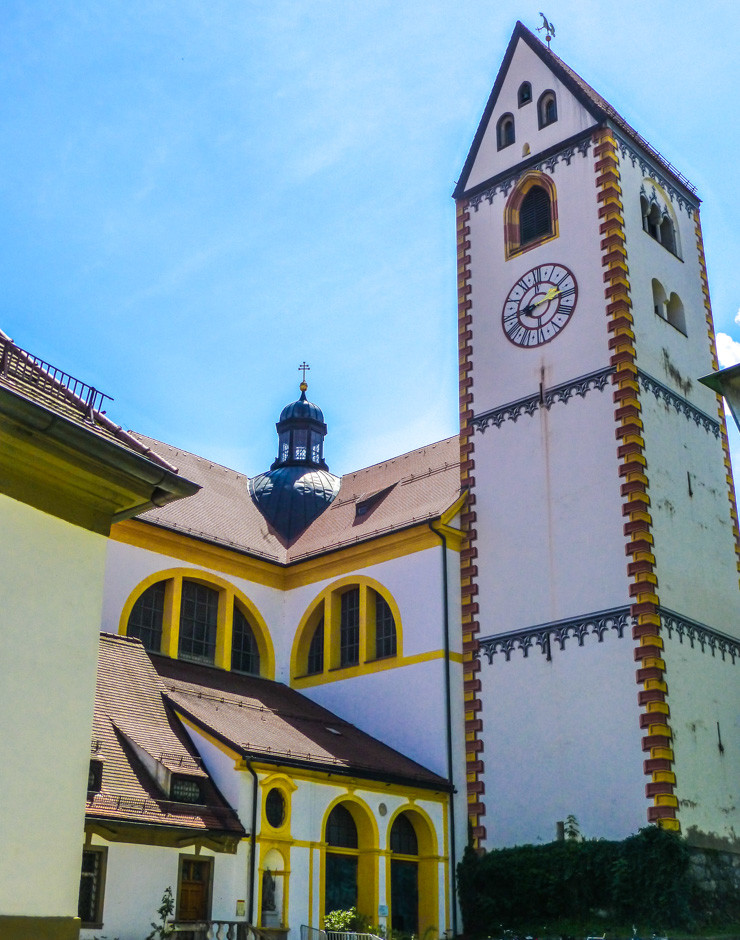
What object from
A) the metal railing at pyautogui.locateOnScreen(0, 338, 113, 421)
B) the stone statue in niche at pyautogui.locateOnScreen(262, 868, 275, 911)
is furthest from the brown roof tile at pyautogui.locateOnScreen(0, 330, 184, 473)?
the stone statue in niche at pyautogui.locateOnScreen(262, 868, 275, 911)

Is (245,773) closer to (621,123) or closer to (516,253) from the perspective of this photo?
(516,253)

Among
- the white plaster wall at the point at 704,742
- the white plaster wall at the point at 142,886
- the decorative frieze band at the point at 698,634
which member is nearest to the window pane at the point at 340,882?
the white plaster wall at the point at 142,886

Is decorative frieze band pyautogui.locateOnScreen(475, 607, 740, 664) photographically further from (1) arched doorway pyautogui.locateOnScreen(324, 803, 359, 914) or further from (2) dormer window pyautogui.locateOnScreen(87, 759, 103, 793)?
(2) dormer window pyautogui.locateOnScreen(87, 759, 103, 793)

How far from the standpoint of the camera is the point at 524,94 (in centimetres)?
3125

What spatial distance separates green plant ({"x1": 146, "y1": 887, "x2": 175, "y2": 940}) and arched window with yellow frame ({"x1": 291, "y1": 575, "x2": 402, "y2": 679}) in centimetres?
913

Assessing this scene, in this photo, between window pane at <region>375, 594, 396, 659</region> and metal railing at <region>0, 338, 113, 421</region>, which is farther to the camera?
window pane at <region>375, 594, 396, 659</region>

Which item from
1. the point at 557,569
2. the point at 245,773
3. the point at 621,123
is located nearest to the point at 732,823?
the point at 557,569

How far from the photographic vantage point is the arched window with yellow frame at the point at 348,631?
2748cm

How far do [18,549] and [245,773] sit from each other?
11574mm

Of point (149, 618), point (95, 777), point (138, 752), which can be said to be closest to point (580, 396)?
point (149, 618)

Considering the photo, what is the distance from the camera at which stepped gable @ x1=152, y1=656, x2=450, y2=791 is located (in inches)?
869

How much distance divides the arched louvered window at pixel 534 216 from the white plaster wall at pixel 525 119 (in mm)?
1136

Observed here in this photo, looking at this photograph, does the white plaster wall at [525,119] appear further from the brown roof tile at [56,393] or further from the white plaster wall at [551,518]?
the brown roof tile at [56,393]

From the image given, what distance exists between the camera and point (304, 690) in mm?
28844
